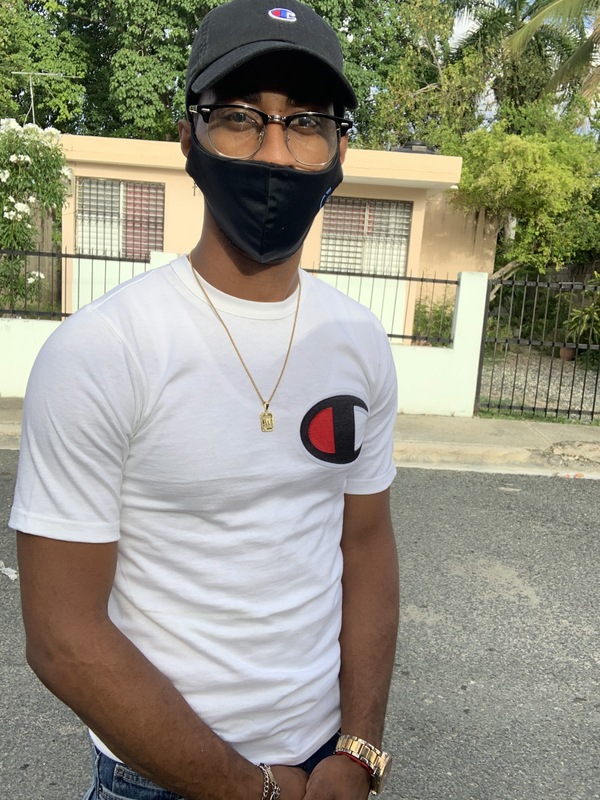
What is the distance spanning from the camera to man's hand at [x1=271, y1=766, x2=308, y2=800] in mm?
1152

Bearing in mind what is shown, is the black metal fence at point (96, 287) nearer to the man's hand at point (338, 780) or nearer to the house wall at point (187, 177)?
the house wall at point (187, 177)

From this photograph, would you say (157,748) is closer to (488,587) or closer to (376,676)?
(376,676)

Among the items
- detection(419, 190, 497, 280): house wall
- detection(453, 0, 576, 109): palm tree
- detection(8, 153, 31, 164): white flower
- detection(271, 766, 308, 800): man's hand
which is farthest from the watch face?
detection(453, 0, 576, 109): palm tree

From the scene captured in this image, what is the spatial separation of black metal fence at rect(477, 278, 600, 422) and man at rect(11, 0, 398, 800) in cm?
685

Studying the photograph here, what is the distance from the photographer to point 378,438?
55.5 inches

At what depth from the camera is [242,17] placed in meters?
1.17

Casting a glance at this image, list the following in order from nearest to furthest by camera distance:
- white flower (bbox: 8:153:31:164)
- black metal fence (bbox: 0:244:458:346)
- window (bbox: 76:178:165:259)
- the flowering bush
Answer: black metal fence (bbox: 0:244:458:346)
the flowering bush
white flower (bbox: 8:153:31:164)
window (bbox: 76:178:165:259)

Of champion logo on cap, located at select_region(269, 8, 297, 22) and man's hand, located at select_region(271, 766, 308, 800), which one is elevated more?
champion logo on cap, located at select_region(269, 8, 297, 22)

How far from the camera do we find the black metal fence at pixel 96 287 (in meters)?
8.88

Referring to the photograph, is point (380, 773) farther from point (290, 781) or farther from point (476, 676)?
point (476, 676)

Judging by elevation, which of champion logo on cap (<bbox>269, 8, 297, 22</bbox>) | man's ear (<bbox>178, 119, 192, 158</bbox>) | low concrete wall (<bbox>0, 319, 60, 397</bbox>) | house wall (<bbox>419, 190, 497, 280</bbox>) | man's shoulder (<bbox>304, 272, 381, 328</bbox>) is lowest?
low concrete wall (<bbox>0, 319, 60, 397</bbox>)

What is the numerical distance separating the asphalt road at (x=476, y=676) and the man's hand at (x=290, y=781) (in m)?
1.51

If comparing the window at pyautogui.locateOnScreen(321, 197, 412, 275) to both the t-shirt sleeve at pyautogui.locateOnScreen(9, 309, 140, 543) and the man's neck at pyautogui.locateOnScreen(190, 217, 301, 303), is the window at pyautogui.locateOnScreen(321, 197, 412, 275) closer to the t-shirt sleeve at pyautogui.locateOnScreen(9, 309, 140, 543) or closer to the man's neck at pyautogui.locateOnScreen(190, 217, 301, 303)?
the man's neck at pyautogui.locateOnScreen(190, 217, 301, 303)

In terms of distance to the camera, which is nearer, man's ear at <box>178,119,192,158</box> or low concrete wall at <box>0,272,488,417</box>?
man's ear at <box>178,119,192,158</box>
